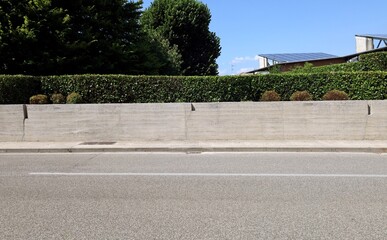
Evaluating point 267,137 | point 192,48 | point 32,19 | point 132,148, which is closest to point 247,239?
point 132,148

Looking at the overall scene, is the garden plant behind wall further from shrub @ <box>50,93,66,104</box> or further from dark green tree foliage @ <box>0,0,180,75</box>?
dark green tree foliage @ <box>0,0,180,75</box>

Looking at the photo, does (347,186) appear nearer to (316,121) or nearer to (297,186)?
(297,186)

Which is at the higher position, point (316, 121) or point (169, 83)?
point (169, 83)

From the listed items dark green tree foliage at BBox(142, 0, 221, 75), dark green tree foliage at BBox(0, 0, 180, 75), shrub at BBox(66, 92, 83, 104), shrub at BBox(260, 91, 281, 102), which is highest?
dark green tree foliage at BBox(142, 0, 221, 75)

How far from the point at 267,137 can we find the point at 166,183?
6.30 m

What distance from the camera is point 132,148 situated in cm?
1175

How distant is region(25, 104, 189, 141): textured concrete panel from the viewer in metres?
13.2

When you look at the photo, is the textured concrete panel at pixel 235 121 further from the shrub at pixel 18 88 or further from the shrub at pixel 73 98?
the shrub at pixel 18 88

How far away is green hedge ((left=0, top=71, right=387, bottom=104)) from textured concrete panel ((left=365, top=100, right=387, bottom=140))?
11.0 ft

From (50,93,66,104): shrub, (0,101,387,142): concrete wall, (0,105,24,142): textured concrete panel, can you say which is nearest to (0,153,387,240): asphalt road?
(0,101,387,142): concrete wall

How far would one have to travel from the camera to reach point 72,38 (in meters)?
21.5

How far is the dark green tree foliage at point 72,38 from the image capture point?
1958cm

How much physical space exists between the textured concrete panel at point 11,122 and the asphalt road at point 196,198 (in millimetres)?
3927

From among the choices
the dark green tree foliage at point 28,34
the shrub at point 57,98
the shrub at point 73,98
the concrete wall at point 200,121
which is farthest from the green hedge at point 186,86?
the dark green tree foliage at point 28,34
